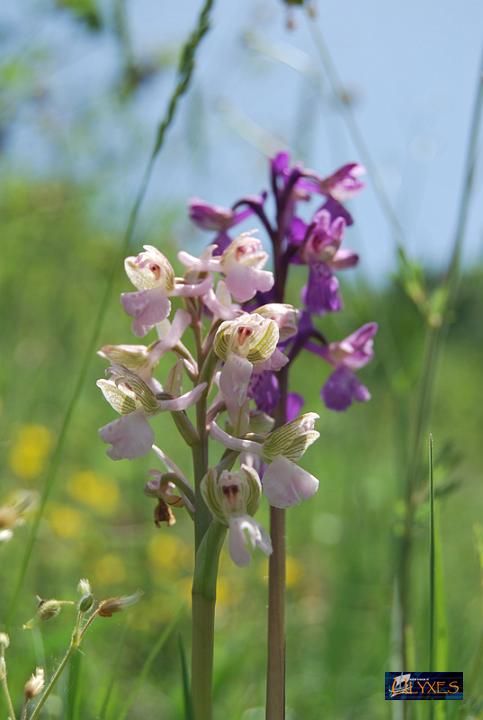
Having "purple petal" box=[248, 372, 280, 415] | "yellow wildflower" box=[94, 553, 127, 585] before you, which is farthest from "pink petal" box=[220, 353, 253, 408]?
"yellow wildflower" box=[94, 553, 127, 585]

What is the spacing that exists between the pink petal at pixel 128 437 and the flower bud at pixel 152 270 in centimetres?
12

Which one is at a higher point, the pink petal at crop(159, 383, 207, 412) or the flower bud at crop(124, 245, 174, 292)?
the flower bud at crop(124, 245, 174, 292)

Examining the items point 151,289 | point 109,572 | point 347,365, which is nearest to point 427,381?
point 347,365

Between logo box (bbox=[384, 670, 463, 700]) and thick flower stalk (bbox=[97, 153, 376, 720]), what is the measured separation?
13cm

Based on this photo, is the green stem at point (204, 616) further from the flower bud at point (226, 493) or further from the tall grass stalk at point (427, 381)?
the tall grass stalk at point (427, 381)

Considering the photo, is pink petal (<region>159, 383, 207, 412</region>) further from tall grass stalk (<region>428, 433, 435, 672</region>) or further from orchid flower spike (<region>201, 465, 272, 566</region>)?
tall grass stalk (<region>428, 433, 435, 672</region>)

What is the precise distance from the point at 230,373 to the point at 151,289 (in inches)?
4.2

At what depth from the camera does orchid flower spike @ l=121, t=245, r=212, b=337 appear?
0.65m

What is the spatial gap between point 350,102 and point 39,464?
4.00 ft

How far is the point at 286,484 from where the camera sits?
1.94 ft

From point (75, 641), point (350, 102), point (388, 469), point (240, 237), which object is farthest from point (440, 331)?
point (388, 469)

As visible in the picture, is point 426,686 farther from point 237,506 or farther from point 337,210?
point 337,210

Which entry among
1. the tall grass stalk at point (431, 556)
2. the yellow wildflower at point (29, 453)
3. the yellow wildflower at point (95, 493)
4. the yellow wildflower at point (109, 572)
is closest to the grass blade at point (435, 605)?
the tall grass stalk at point (431, 556)

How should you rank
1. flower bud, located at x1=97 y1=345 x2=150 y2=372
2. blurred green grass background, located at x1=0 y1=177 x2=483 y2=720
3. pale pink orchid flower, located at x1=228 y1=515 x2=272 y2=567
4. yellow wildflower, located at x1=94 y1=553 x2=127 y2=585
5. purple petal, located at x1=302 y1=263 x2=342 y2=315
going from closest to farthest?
pale pink orchid flower, located at x1=228 y1=515 x2=272 y2=567, flower bud, located at x1=97 y1=345 x2=150 y2=372, purple petal, located at x1=302 y1=263 x2=342 y2=315, blurred green grass background, located at x1=0 y1=177 x2=483 y2=720, yellow wildflower, located at x1=94 y1=553 x2=127 y2=585
